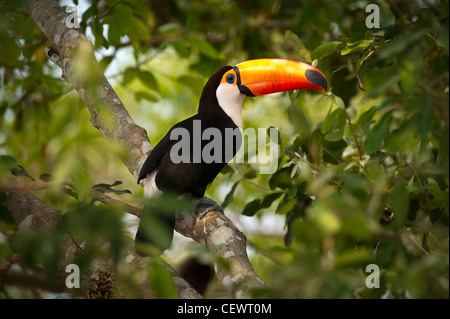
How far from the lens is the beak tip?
2682 mm

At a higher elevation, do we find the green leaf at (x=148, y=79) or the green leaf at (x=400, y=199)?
the green leaf at (x=400, y=199)

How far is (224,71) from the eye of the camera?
3426mm

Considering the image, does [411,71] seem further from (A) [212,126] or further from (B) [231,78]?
(B) [231,78]

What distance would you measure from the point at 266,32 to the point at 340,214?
4.39 metres

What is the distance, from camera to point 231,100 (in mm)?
3359

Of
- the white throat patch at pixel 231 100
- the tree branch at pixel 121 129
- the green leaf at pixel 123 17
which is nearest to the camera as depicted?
the tree branch at pixel 121 129

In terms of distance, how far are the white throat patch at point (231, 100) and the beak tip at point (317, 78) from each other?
683 mm

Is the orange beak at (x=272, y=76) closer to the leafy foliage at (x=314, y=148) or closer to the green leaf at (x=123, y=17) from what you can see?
the leafy foliage at (x=314, y=148)

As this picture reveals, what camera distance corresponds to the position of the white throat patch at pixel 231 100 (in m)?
3.30

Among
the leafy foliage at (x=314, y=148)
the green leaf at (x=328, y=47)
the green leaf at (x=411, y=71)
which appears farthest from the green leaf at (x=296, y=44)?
the green leaf at (x=411, y=71)
